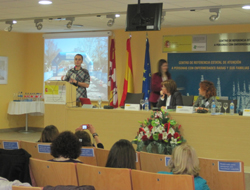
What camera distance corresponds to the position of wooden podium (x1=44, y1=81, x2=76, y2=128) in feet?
19.3

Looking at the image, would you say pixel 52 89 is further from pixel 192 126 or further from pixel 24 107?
pixel 24 107

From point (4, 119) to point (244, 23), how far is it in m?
6.60

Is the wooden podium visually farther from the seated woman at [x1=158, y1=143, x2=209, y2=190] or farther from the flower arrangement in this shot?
the seated woman at [x1=158, y1=143, x2=209, y2=190]

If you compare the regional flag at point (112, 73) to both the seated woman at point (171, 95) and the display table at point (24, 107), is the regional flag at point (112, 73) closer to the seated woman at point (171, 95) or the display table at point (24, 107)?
the display table at point (24, 107)

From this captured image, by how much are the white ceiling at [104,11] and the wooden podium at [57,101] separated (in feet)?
4.58

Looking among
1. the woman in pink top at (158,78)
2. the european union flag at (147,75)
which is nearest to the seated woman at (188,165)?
the woman in pink top at (158,78)

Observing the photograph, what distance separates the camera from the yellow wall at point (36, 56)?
866 centimetres

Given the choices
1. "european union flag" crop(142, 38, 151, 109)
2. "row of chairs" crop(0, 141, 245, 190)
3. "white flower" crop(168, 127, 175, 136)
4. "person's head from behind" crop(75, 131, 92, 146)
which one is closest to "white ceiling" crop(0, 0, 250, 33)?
"european union flag" crop(142, 38, 151, 109)

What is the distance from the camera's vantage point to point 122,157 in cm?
280

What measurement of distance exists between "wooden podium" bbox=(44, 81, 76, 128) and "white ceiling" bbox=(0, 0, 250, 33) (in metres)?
1.40

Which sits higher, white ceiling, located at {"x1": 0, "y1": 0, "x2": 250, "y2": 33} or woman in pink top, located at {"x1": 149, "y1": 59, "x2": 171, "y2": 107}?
white ceiling, located at {"x1": 0, "y1": 0, "x2": 250, "y2": 33}

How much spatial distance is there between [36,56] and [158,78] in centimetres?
397

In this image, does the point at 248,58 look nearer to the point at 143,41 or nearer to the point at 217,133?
the point at 143,41

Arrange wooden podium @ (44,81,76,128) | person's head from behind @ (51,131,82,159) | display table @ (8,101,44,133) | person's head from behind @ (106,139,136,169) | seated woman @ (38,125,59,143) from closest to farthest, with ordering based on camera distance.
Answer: person's head from behind @ (106,139,136,169), person's head from behind @ (51,131,82,159), seated woman @ (38,125,59,143), wooden podium @ (44,81,76,128), display table @ (8,101,44,133)
